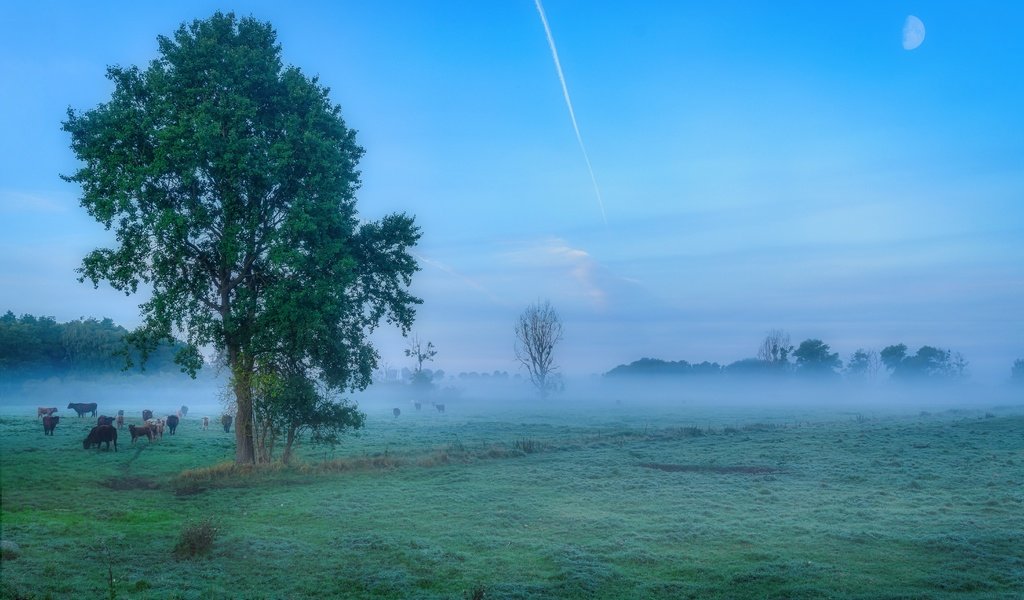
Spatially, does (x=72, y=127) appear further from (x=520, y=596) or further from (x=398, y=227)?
(x=520, y=596)

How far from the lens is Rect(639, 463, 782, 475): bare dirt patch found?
3063 centimetres

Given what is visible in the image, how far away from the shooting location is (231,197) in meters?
27.2

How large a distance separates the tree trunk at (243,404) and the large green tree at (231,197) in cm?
5

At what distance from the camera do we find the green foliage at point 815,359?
536 ft

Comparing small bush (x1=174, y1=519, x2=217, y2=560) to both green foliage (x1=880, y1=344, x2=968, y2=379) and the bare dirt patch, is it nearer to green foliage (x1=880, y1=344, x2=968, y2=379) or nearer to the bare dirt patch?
the bare dirt patch

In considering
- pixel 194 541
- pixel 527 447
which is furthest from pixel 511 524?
pixel 527 447

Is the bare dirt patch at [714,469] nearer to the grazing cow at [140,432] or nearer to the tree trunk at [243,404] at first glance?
Result: the tree trunk at [243,404]

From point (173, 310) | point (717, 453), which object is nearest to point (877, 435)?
point (717, 453)

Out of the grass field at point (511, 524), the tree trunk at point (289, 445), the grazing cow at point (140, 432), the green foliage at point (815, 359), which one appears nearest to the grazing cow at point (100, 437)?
the grass field at point (511, 524)

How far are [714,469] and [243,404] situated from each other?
22711mm

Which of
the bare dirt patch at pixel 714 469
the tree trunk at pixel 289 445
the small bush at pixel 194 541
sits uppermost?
the tree trunk at pixel 289 445

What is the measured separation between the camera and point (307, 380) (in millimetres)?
29672

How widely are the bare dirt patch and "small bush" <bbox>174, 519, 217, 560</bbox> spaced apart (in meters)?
A: 21.5

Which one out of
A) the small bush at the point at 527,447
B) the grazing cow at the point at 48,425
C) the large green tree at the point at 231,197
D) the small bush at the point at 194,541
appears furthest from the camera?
the small bush at the point at 527,447
